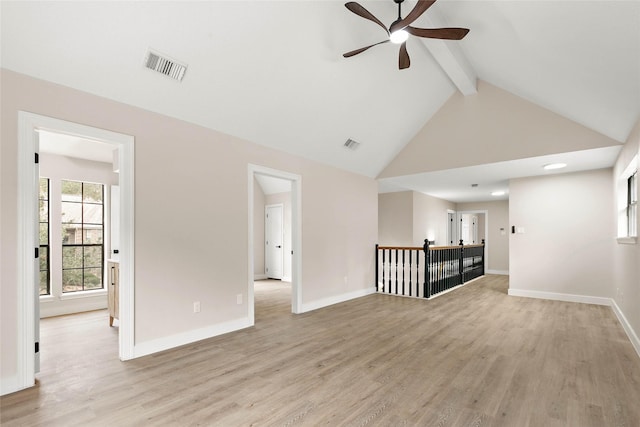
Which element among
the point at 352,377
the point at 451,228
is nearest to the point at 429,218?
the point at 451,228

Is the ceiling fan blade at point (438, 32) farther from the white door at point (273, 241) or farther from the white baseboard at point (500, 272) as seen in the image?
the white baseboard at point (500, 272)

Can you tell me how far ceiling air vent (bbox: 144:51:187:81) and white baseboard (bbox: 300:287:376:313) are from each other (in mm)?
3590

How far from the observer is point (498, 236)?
32.4 feet

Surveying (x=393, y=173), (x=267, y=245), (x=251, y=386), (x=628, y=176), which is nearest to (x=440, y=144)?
(x=393, y=173)

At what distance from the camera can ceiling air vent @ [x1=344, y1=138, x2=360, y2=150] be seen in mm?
5346

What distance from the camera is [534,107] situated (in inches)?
191

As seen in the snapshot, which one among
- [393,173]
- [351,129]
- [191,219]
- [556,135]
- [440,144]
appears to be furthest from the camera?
[393,173]

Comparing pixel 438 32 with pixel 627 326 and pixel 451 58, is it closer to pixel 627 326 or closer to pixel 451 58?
pixel 451 58

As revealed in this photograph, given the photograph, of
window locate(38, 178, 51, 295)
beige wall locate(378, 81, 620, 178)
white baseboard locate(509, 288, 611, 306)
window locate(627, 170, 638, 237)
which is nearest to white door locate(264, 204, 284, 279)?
beige wall locate(378, 81, 620, 178)

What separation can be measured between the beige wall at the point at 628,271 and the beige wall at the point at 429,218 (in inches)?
165

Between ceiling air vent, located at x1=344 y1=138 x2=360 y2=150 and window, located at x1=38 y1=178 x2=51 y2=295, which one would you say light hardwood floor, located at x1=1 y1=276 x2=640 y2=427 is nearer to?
window, located at x1=38 y1=178 x2=51 y2=295

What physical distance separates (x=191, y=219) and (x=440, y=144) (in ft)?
14.8

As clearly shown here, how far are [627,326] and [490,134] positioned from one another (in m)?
3.19

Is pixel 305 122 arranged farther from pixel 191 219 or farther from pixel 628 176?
pixel 628 176
